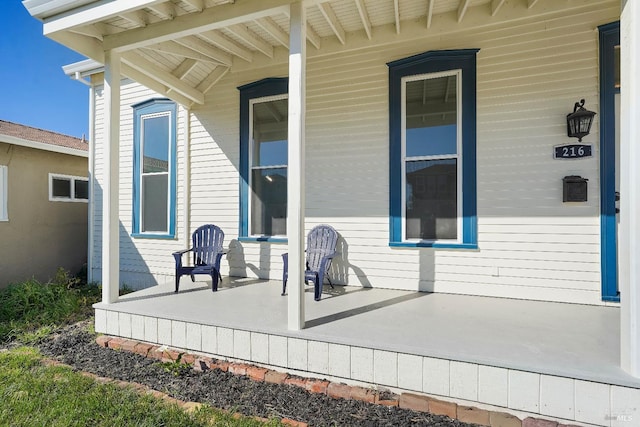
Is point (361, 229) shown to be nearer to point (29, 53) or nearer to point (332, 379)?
point (332, 379)

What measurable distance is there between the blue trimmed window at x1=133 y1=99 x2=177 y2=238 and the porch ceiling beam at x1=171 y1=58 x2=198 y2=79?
85cm

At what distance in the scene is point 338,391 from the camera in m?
2.30

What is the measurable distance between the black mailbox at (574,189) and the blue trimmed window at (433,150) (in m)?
0.83

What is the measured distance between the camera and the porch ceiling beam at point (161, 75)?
3659 millimetres

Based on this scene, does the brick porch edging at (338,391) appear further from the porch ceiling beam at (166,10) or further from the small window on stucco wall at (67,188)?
the small window on stucco wall at (67,188)

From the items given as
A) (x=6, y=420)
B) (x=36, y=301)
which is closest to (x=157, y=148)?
(x=36, y=301)

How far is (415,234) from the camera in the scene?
12.4 feet

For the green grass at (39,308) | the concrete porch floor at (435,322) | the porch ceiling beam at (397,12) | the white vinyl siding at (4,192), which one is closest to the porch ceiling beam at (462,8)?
the porch ceiling beam at (397,12)

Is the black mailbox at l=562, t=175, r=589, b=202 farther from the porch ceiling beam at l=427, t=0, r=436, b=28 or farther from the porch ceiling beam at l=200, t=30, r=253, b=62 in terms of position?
the porch ceiling beam at l=200, t=30, r=253, b=62

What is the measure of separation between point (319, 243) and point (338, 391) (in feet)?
6.35

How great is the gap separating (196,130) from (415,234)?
3544 mm

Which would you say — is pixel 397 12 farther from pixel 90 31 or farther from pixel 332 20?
pixel 90 31

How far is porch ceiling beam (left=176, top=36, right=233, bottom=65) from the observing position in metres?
3.66

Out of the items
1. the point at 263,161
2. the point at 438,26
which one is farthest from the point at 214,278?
the point at 438,26
